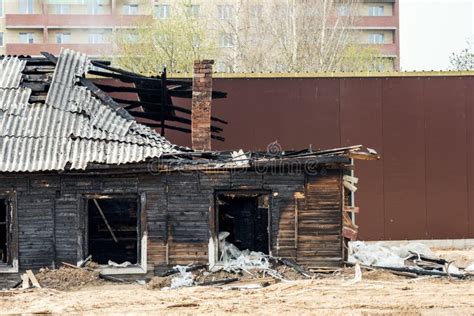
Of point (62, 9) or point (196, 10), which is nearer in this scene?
point (196, 10)

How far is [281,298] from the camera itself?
Result: 12969 mm

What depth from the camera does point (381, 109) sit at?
22.6 metres

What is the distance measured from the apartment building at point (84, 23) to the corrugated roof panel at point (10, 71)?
102 ft

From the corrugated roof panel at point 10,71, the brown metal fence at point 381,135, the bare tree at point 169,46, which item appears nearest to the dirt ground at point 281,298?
the corrugated roof panel at point 10,71

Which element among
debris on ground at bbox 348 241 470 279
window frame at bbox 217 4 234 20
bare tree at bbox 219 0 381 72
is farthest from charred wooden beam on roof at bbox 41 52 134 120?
window frame at bbox 217 4 234 20

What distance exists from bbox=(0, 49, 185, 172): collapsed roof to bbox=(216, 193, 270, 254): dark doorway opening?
3.12m

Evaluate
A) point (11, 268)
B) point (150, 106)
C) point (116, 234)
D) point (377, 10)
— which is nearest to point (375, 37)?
point (377, 10)

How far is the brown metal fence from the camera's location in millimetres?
22500

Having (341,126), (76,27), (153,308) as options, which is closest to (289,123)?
(341,126)

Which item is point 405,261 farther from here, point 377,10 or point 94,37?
point 377,10

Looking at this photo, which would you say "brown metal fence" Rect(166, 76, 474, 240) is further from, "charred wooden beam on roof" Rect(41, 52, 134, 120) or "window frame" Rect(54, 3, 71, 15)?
"window frame" Rect(54, 3, 71, 15)

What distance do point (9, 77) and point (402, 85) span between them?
11.7 metres

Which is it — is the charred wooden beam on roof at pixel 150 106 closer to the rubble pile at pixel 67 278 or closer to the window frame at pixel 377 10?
the rubble pile at pixel 67 278

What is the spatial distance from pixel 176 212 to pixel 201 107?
11.0 ft
